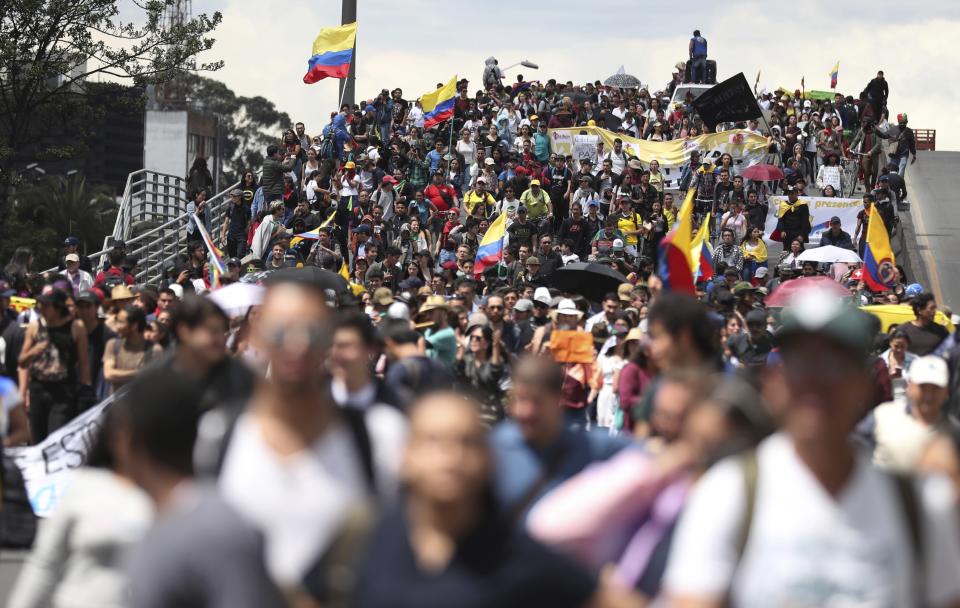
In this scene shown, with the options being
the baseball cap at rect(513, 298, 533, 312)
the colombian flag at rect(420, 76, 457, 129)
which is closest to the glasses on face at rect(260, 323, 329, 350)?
the baseball cap at rect(513, 298, 533, 312)

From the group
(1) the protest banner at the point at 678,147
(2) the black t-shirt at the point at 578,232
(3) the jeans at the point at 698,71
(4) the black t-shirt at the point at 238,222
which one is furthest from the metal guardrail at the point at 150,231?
(3) the jeans at the point at 698,71

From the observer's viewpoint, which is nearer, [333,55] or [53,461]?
[53,461]

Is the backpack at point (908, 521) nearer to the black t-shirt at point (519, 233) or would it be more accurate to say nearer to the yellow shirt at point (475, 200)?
the black t-shirt at point (519, 233)

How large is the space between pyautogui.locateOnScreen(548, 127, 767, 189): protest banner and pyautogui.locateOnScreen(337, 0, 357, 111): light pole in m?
4.81

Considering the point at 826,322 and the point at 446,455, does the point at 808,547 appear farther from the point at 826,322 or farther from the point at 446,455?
the point at 446,455

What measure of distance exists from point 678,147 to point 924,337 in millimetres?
15524

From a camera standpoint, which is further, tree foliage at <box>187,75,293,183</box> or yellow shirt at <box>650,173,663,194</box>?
tree foliage at <box>187,75,293,183</box>

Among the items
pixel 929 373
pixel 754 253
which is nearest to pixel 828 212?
pixel 754 253

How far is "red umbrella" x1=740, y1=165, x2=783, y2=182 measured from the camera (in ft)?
81.8

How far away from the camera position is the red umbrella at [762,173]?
81.8 ft

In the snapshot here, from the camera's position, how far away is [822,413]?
3.22m

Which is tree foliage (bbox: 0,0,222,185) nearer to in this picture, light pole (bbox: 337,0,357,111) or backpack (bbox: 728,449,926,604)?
light pole (bbox: 337,0,357,111)

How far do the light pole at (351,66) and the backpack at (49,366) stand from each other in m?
18.7

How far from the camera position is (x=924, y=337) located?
39.7 ft
